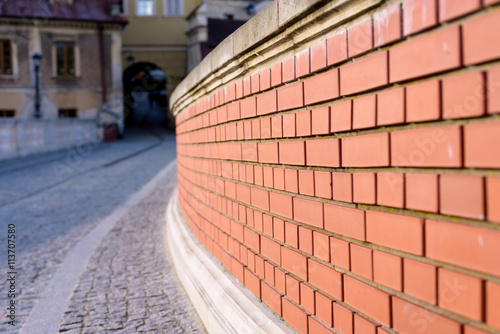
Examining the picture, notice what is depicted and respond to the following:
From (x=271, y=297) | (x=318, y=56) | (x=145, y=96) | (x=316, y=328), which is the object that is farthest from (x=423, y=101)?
(x=145, y=96)

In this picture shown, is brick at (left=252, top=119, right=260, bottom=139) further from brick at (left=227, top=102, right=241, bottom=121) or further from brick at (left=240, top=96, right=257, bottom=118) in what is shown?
brick at (left=227, top=102, right=241, bottom=121)

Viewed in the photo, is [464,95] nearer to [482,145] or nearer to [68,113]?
[482,145]

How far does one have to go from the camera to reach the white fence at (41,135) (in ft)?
59.6

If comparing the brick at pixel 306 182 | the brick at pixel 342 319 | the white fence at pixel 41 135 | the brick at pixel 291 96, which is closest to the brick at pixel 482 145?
the brick at pixel 342 319

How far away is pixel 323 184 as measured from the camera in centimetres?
213

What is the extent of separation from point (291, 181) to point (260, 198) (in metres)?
0.49

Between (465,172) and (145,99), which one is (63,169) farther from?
(145,99)

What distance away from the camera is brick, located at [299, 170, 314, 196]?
2242 mm

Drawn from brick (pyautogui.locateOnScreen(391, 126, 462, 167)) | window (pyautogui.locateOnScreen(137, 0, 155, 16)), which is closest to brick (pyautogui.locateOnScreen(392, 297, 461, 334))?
brick (pyautogui.locateOnScreen(391, 126, 462, 167))

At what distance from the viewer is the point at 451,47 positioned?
1359mm

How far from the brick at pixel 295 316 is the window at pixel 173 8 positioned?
37.7 metres

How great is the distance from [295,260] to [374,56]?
1.12m

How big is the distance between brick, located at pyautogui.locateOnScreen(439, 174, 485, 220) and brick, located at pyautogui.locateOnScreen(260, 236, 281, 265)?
1.33 m

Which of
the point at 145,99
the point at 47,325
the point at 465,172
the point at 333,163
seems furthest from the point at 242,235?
the point at 145,99
